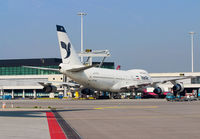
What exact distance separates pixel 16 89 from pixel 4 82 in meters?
6.01

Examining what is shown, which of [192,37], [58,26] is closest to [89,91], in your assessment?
[58,26]

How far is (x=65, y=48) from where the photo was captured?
72.4 meters

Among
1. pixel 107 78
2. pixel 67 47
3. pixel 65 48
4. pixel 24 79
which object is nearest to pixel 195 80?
pixel 107 78

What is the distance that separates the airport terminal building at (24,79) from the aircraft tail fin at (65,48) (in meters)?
38.3

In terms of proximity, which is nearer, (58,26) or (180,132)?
(180,132)

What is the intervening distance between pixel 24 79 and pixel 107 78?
2377 inches

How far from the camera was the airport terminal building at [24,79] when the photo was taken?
129625mm

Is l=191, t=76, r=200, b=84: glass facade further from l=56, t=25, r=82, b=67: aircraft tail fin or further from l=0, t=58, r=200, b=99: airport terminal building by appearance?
l=56, t=25, r=82, b=67: aircraft tail fin

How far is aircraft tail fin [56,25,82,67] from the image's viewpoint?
71.3 metres

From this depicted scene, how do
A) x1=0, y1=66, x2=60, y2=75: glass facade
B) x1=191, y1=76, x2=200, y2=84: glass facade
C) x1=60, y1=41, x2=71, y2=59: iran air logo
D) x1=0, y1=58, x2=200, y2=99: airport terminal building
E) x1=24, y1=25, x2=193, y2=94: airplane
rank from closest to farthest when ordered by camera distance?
x1=60, y1=41, x2=71, y2=59: iran air logo, x1=24, y1=25, x2=193, y2=94: airplane, x1=0, y1=58, x2=200, y2=99: airport terminal building, x1=191, y1=76, x2=200, y2=84: glass facade, x1=0, y1=66, x2=60, y2=75: glass facade

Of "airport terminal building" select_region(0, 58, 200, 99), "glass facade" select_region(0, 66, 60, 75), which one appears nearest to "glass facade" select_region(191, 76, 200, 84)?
"airport terminal building" select_region(0, 58, 200, 99)

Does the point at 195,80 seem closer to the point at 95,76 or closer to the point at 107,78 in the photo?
the point at 107,78

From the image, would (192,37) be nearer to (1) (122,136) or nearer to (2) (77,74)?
(2) (77,74)

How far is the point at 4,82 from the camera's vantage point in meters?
138
